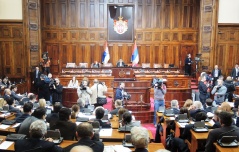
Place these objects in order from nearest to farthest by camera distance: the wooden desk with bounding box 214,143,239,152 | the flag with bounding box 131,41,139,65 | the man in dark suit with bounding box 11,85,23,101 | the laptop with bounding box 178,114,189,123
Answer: the wooden desk with bounding box 214,143,239,152, the laptop with bounding box 178,114,189,123, the man in dark suit with bounding box 11,85,23,101, the flag with bounding box 131,41,139,65

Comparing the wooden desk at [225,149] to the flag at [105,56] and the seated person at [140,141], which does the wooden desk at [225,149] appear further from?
the flag at [105,56]

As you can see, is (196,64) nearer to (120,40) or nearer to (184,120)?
(120,40)

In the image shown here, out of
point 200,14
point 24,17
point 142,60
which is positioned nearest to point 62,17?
point 24,17

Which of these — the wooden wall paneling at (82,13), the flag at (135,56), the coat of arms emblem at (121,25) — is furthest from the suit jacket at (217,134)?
the wooden wall paneling at (82,13)

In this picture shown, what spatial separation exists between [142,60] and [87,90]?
27.4 feet

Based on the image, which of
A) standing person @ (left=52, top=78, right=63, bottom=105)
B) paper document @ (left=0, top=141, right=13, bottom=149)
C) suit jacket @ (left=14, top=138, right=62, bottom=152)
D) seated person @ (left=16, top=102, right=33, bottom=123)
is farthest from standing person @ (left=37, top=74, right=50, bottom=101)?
suit jacket @ (left=14, top=138, right=62, bottom=152)

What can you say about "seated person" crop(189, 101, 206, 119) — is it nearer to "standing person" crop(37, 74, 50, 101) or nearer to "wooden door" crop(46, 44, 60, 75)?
"standing person" crop(37, 74, 50, 101)

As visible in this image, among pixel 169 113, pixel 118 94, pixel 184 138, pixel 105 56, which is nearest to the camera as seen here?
pixel 184 138

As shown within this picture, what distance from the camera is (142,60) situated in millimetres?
17141

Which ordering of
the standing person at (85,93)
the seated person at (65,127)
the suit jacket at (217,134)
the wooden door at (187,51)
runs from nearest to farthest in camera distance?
the suit jacket at (217,134) → the seated person at (65,127) → the standing person at (85,93) → the wooden door at (187,51)

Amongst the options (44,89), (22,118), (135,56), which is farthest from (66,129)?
(135,56)

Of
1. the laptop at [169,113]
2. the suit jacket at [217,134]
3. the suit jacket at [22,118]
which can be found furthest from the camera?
the laptop at [169,113]

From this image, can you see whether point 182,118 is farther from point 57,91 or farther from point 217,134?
point 57,91

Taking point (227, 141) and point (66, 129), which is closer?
point (227, 141)
